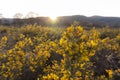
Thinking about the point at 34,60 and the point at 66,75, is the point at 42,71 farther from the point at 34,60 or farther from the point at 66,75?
the point at 66,75

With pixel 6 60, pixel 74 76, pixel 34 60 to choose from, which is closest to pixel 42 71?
pixel 34 60

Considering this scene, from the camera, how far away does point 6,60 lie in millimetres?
8867

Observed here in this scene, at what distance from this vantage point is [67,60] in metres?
6.08

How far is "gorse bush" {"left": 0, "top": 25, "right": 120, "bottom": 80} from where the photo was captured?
5.93 m

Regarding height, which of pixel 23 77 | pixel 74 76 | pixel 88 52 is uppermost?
pixel 88 52

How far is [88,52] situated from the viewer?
5953 mm

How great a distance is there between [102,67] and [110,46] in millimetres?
1351

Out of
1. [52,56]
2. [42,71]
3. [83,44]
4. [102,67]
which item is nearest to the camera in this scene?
[83,44]

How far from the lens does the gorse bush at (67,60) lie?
593cm

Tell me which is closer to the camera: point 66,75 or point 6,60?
point 66,75

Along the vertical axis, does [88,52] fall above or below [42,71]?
above

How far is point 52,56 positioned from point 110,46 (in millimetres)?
1880

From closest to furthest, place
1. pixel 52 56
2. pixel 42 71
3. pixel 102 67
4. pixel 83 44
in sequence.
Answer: pixel 83 44
pixel 42 71
pixel 102 67
pixel 52 56

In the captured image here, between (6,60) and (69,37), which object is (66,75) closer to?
(69,37)
